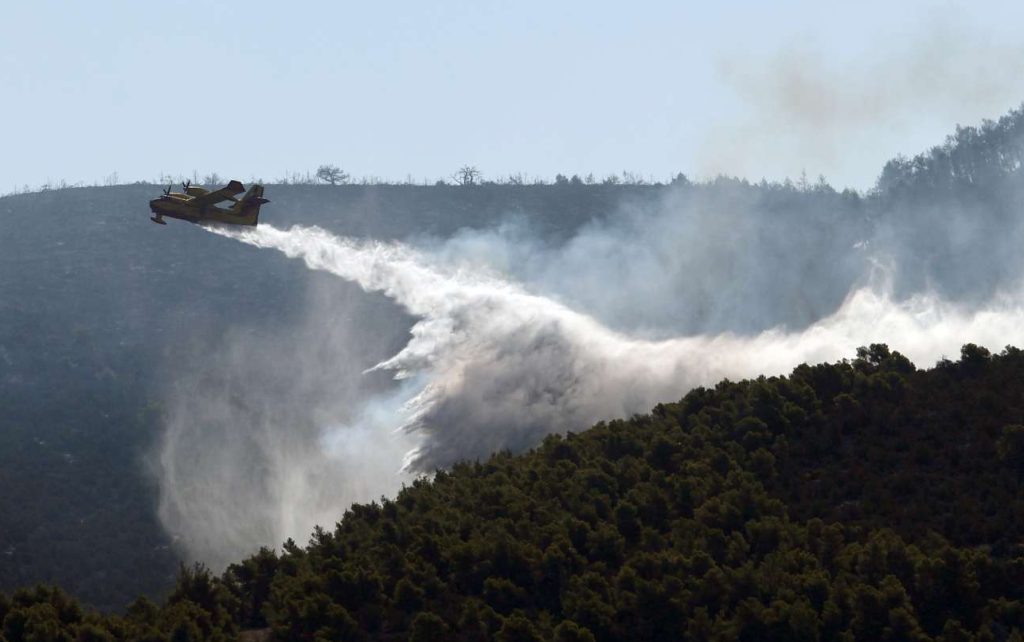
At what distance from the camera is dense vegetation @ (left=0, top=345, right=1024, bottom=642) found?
56031mm

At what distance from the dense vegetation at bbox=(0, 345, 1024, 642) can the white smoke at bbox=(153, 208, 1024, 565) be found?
36.7 meters

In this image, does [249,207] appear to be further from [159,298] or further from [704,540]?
[159,298]

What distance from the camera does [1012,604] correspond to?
2124 inches

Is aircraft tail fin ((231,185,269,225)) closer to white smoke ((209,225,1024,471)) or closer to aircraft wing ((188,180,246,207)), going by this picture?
aircraft wing ((188,180,246,207))

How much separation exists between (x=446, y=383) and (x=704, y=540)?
64.4m

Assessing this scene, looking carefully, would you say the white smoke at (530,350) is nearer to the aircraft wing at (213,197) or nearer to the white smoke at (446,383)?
the white smoke at (446,383)

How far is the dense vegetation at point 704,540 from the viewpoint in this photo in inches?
2206

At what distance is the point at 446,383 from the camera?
4975 inches

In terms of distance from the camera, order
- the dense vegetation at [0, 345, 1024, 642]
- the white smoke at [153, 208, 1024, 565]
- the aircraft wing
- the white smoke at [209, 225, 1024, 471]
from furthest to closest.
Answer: the white smoke at [153, 208, 1024, 565]
the white smoke at [209, 225, 1024, 471]
the aircraft wing
the dense vegetation at [0, 345, 1024, 642]

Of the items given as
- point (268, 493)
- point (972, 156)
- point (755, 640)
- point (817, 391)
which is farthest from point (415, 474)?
point (972, 156)

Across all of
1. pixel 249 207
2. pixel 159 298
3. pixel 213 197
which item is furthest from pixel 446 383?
pixel 159 298

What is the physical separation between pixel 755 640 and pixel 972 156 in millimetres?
144628

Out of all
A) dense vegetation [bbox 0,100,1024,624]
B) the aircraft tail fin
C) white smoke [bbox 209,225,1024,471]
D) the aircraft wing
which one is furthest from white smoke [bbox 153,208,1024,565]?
the aircraft wing

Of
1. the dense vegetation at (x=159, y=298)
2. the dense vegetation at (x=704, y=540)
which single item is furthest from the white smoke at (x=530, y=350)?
the dense vegetation at (x=704, y=540)
